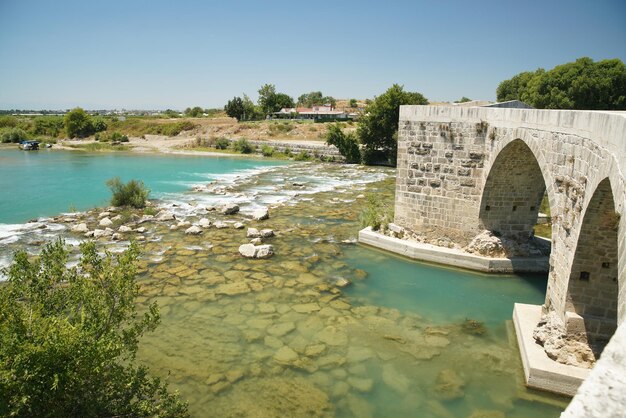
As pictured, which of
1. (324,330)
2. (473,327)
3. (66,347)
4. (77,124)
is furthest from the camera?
(77,124)

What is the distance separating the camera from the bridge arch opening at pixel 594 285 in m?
6.31

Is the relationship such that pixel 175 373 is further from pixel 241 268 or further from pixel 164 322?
pixel 241 268

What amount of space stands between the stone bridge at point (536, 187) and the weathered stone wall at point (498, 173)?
3 cm

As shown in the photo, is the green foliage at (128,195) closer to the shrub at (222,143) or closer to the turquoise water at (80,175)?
the turquoise water at (80,175)

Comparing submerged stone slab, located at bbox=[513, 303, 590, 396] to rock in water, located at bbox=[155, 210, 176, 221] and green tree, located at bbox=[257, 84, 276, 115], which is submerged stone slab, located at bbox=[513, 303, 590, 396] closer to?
rock in water, located at bbox=[155, 210, 176, 221]

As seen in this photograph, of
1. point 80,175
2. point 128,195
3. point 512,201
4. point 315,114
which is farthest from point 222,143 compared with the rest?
point 512,201

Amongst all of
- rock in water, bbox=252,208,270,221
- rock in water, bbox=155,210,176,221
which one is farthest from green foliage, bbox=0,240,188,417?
rock in water, bbox=155,210,176,221

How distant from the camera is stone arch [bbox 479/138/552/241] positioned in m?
10.9

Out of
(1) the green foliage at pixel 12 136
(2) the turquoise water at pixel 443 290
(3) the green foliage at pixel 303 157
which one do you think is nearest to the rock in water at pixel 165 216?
(2) the turquoise water at pixel 443 290

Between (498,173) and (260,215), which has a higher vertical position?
(498,173)

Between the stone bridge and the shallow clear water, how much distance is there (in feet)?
4.97

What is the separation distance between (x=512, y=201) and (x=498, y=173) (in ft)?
3.46

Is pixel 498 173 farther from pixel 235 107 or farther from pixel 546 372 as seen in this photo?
pixel 235 107

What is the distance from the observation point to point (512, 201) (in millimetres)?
11406
